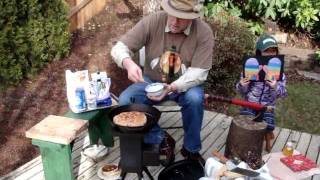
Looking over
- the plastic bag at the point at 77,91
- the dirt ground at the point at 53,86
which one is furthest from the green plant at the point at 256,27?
the plastic bag at the point at 77,91

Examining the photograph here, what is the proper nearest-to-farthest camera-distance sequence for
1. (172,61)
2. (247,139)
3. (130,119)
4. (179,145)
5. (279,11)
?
(130,119) < (247,139) < (172,61) < (179,145) < (279,11)

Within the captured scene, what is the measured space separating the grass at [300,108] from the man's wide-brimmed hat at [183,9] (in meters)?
2.14

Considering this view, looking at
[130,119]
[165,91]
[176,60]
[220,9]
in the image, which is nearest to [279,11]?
[220,9]

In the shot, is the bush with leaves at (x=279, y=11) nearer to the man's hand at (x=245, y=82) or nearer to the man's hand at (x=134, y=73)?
the man's hand at (x=245, y=82)

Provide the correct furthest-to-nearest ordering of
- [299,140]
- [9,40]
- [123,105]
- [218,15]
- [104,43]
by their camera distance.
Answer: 1. [104,43]
2. [218,15]
3. [9,40]
4. [299,140]
5. [123,105]

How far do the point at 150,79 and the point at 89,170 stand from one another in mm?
957

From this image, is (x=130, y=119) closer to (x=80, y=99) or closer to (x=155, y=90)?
(x=155, y=90)

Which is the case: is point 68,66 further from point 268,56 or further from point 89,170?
point 268,56

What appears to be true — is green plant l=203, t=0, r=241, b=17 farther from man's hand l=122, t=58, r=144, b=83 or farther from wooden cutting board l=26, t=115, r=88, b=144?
wooden cutting board l=26, t=115, r=88, b=144

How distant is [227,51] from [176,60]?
1.89 meters

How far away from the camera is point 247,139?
125 inches

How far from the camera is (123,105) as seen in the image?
10.5ft

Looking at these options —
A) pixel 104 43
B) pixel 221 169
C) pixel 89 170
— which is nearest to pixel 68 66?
pixel 104 43

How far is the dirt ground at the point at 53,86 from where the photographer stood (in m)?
4.28
